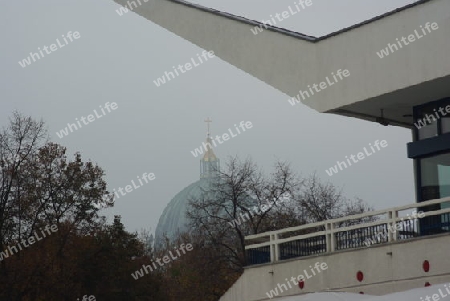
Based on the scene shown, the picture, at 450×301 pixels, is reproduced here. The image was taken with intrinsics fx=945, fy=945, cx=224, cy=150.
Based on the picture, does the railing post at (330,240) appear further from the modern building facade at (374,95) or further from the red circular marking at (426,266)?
the red circular marking at (426,266)

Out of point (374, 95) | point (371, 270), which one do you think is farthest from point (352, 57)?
point (371, 270)

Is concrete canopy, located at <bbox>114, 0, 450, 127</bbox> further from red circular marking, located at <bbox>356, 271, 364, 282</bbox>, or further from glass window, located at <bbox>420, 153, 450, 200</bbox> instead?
red circular marking, located at <bbox>356, 271, 364, 282</bbox>

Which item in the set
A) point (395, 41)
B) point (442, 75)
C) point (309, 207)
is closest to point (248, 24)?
point (395, 41)

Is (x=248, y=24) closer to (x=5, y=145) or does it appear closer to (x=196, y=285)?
(x=5, y=145)

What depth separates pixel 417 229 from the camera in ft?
76.2

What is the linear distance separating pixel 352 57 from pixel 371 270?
563cm

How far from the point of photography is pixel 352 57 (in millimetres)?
24281

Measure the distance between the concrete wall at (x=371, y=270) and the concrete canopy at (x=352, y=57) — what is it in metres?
4.04

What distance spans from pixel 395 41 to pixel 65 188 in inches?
1054

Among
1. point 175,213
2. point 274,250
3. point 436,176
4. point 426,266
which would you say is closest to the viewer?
point 426,266

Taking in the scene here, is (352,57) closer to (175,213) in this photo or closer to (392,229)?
(392,229)

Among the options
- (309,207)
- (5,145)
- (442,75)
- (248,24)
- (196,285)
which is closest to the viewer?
(442,75)

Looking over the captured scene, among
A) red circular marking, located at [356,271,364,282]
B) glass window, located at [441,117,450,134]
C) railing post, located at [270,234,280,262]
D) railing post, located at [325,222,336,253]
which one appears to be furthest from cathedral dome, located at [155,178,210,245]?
red circular marking, located at [356,271,364,282]

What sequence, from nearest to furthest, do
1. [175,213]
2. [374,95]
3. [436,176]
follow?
[374,95] → [436,176] → [175,213]
